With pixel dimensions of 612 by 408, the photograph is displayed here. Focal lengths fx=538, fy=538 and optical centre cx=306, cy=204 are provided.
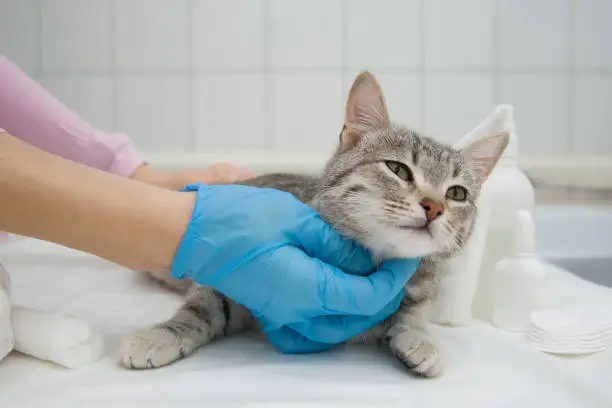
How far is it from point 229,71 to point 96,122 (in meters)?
0.55

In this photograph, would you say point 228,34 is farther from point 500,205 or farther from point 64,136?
point 500,205

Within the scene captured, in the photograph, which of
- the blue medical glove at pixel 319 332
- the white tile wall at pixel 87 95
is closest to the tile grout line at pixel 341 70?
the white tile wall at pixel 87 95

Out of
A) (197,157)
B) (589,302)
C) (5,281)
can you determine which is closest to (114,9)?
(197,157)

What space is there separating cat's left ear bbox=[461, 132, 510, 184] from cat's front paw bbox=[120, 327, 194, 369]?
0.59 meters

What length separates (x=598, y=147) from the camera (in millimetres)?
2029

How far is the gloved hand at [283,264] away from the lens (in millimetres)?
782

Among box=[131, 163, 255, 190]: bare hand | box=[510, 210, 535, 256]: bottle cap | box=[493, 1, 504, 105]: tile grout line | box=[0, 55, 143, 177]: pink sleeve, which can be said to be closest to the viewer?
box=[510, 210, 535, 256]: bottle cap

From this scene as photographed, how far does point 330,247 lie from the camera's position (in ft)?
2.77

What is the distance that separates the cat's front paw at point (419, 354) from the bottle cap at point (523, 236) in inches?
Result: 11.7

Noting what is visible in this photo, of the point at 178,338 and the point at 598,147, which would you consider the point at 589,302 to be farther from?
the point at 598,147

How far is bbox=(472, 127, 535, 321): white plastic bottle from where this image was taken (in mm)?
1100

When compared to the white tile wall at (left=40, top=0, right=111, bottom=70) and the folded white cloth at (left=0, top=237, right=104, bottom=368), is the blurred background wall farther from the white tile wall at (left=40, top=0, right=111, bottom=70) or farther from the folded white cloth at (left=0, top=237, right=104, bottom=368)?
the folded white cloth at (left=0, top=237, right=104, bottom=368)

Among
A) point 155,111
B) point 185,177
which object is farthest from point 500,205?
point 155,111

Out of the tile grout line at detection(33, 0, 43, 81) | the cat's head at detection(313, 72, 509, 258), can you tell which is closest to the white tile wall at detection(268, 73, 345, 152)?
the tile grout line at detection(33, 0, 43, 81)
